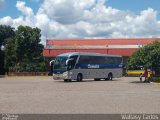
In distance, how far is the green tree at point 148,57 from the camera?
3612cm

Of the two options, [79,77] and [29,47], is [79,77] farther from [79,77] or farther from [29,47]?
[29,47]

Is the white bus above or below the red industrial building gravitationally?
below

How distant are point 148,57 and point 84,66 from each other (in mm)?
8596

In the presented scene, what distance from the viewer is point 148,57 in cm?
3619

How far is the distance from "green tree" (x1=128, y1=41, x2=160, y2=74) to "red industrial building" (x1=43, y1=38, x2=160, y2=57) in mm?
39186

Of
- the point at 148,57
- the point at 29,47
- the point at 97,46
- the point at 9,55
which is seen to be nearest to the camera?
the point at 148,57

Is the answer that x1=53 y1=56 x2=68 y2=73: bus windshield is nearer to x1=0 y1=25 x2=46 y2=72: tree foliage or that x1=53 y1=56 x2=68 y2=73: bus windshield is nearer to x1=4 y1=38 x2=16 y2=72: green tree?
x1=0 y1=25 x2=46 y2=72: tree foliage

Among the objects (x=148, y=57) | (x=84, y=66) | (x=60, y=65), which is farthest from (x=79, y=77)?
(x=148, y=57)

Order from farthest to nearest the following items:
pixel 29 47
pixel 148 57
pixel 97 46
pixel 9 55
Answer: pixel 97 46 → pixel 9 55 → pixel 29 47 → pixel 148 57

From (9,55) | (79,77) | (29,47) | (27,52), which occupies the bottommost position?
(79,77)

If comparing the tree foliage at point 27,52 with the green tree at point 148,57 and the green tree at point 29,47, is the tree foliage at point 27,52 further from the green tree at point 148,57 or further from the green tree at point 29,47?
the green tree at point 148,57

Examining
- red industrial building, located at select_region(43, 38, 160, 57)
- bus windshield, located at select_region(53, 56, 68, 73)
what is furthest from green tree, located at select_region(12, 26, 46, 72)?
bus windshield, located at select_region(53, 56, 68, 73)

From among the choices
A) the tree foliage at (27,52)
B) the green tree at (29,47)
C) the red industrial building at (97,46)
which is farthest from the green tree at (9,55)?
the red industrial building at (97,46)

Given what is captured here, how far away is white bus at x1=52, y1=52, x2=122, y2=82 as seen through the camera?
132 feet
